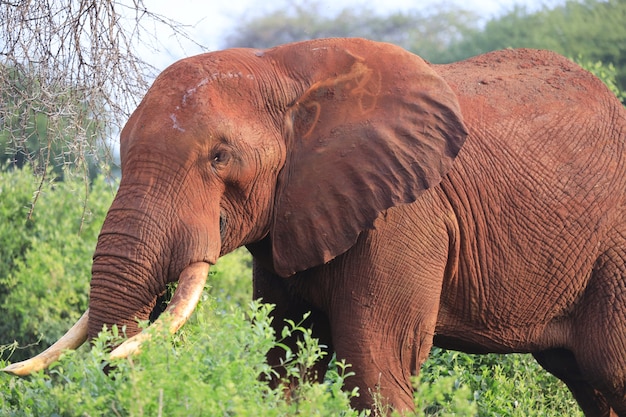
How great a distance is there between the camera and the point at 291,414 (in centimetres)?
417

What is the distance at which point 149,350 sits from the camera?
4074mm

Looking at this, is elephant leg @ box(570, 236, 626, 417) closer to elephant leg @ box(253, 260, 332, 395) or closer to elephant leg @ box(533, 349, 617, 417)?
elephant leg @ box(533, 349, 617, 417)

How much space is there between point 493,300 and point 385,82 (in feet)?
3.75

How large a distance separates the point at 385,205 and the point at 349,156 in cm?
25

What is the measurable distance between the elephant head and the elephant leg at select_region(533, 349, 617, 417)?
4.54ft

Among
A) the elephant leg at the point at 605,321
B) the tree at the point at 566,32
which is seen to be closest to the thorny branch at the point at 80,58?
the elephant leg at the point at 605,321

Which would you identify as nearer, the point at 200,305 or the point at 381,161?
the point at 381,161

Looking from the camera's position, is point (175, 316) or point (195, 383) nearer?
point (195, 383)

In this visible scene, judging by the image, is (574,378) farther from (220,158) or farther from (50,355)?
(50,355)

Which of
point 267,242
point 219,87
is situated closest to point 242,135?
point 219,87

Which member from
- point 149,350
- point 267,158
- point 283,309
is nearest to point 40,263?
point 283,309

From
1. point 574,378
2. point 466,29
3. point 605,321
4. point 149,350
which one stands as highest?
point 466,29

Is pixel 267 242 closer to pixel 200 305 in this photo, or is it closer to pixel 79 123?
pixel 200 305

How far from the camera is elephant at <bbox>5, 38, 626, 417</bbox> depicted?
4805 mm
